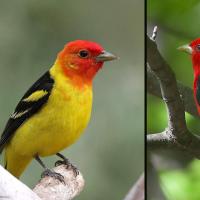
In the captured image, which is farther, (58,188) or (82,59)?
(82,59)

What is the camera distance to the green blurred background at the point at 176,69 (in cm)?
194

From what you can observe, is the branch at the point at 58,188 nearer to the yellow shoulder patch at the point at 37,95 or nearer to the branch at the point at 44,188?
the branch at the point at 44,188

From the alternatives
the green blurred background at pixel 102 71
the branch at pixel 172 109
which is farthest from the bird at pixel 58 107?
the green blurred background at pixel 102 71

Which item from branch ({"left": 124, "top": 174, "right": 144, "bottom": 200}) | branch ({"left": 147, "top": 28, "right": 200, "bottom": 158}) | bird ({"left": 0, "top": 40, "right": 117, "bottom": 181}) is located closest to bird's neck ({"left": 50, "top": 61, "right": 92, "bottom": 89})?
bird ({"left": 0, "top": 40, "right": 117, "bottom": 181})

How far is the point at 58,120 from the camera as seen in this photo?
71.0 inches

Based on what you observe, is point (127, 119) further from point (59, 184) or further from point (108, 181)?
point (59, 184)

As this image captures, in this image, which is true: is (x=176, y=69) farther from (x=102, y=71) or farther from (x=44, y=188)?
(x=44, y=188)

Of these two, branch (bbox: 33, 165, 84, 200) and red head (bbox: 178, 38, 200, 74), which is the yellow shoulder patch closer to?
branch (bbox: 33, 165, 84, 200)

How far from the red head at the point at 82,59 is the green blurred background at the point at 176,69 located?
0.25m

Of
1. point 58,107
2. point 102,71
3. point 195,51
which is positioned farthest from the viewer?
point 102,71

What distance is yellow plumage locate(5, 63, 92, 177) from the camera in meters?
1.80

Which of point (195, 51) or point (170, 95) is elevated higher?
point (195, 51)

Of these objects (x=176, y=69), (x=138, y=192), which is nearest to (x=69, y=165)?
(x=138, y=192)

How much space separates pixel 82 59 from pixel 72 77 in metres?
0.06
